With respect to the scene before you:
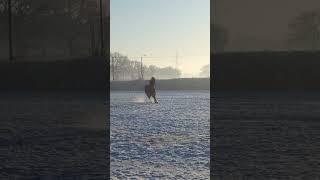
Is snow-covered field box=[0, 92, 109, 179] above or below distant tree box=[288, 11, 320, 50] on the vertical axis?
below

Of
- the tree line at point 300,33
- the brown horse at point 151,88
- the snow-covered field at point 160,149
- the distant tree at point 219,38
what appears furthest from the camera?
the distant tree at point 219,38

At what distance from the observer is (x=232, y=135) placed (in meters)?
9.16

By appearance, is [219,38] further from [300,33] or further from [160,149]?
[160,149]

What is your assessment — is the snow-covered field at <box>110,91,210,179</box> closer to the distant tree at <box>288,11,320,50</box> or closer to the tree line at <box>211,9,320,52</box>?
the tree line at <box>211,9,320,52</box>

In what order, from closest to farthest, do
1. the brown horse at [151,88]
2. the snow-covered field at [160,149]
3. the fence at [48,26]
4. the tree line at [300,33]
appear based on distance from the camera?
1. the snow-covered field at [160,149]
2. the brown horse at [151,88]
3. the fence at [48,26]
4. the tree line at [300,33]

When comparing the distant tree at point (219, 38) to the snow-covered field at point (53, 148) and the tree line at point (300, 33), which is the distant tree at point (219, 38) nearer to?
the tree line at point (300, 33)

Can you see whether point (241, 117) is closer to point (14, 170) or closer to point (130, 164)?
point (130, 164)

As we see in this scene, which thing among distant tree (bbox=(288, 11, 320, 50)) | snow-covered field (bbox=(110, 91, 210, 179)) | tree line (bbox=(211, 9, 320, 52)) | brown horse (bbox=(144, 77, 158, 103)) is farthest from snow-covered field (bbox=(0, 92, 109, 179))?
distant tree (bbox=(288, 11, 320, 50))

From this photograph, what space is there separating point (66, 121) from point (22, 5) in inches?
1130

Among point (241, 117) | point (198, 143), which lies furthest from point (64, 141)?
point (241, 117)

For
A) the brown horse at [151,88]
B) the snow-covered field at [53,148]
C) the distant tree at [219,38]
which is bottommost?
the snow-covered field at [53,148]

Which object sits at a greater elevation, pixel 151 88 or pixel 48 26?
pixel 48 26

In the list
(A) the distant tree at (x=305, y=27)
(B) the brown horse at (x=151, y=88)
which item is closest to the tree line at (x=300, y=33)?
(A) the distant tree at (x=305, y=27)

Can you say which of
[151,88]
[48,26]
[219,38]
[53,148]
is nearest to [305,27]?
[219,38]
